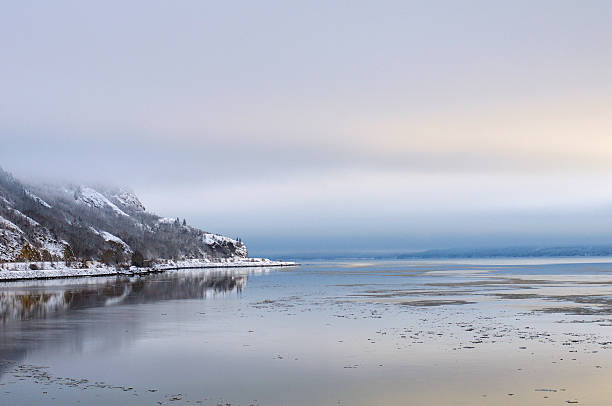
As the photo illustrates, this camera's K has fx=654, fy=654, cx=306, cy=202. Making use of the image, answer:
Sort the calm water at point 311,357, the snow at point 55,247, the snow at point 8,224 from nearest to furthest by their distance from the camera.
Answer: the calm water at point 311,357 → the snow at point 8,224 → the snow at point 55,247

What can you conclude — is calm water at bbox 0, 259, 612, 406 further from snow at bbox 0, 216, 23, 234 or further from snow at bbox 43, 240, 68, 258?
snow at bbox 43, 240, 68, 258

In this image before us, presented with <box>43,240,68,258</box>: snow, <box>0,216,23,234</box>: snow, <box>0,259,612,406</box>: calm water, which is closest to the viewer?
<box>0,259,612,406</box>: calm water

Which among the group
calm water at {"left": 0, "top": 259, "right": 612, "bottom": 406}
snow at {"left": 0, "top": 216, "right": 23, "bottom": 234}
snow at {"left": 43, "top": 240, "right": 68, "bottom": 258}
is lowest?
calm water at {"left": 0, "top": 259, "right": 612, "bottom": 406}

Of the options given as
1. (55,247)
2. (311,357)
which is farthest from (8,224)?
(311,357)

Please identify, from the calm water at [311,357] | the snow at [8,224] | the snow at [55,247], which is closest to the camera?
the calm water at [311,357]

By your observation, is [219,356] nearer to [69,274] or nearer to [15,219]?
[69,274]

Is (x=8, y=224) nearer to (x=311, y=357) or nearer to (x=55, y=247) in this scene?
(x=55, y=247)

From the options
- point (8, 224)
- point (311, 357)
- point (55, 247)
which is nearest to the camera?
point (311, 357)

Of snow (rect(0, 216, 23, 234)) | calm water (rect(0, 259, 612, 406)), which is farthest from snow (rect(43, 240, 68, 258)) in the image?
calm water (rect(0, 259, 612, 406))

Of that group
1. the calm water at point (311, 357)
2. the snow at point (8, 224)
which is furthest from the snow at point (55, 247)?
the calm water at point (311, 357)

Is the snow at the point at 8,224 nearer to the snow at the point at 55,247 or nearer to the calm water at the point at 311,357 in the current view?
the snow at the point at 55,247

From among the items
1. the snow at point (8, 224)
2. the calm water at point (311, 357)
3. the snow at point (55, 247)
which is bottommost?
the calm water at point (311, 357)

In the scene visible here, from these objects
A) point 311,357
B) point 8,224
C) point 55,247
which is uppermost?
point 8,224

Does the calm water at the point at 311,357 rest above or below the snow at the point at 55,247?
below
